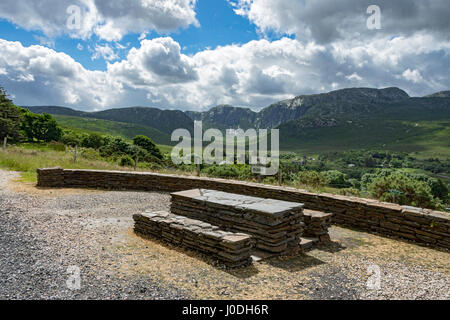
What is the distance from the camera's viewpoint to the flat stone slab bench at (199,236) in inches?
203

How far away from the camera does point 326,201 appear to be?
28.6ft

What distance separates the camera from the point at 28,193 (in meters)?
10.2

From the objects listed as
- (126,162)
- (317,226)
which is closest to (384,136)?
(126,162)

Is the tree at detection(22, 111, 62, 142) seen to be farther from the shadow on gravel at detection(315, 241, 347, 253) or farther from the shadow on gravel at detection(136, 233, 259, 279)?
the shadow on gravel at detection(315, 241, 347, 253)

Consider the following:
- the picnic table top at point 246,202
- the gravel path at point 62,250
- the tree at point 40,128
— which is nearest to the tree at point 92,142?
the tree at point 40,128

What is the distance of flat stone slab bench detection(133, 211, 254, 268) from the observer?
16.9ft

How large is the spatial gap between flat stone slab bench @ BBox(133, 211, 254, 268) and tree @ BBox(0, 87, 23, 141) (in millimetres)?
33859

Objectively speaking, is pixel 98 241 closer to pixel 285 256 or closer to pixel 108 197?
pixel 285 256

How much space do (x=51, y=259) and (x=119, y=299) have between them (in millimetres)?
1925

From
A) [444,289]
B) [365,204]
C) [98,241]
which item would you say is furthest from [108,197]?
[444,289]

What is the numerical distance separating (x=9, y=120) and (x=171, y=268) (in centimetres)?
3811

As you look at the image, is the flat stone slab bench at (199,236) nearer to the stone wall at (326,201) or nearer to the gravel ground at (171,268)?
the gravel ground at (171,268)

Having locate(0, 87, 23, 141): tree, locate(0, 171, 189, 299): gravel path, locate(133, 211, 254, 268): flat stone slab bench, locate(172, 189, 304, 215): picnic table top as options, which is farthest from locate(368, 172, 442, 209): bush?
locate(0, 87, 23, 141): tree

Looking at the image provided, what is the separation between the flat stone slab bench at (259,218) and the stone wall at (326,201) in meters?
2.62
